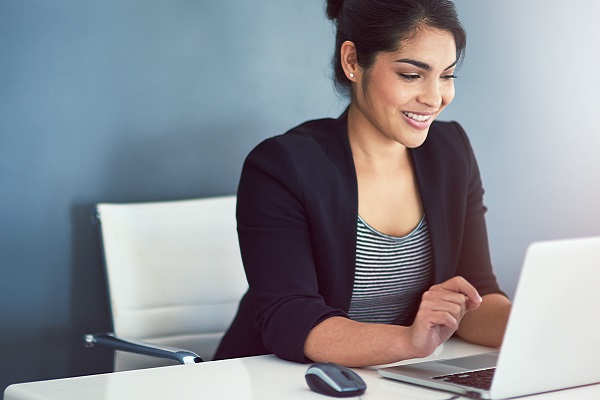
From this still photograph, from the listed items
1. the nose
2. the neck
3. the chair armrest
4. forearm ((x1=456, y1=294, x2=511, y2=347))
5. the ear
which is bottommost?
the chair armrest

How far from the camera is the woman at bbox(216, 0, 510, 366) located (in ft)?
5.36

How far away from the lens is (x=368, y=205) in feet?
6.00

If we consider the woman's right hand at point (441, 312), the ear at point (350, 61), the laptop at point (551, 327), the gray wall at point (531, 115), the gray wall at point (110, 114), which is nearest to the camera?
the laptop at point (551, 327)

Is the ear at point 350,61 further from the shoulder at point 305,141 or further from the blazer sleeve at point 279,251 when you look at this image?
the blazer sleeve at point 279,251

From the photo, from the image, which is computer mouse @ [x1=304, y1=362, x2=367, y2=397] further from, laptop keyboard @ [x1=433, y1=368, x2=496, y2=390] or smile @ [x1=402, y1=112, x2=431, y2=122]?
smile @ [x1=402, y1=112, x2=431, y2=122]

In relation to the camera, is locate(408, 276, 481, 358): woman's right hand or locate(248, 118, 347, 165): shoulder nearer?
locate(408, 276, 481, 358): woman's right hand

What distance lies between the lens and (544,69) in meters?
3.04

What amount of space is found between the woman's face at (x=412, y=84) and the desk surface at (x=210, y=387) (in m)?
0.57

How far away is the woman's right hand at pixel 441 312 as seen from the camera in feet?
4.47

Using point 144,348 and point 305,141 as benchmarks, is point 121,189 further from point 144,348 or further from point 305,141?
point 305,141

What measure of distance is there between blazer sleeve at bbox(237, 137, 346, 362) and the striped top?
0.50 ft

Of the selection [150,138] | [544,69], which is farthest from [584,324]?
[544,69]

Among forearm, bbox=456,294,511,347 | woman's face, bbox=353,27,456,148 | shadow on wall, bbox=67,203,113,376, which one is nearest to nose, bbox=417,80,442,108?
woman's face, bbox=353,27,456,148

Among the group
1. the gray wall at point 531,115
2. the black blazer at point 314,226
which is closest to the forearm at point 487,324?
the black blazer at point 314,226
